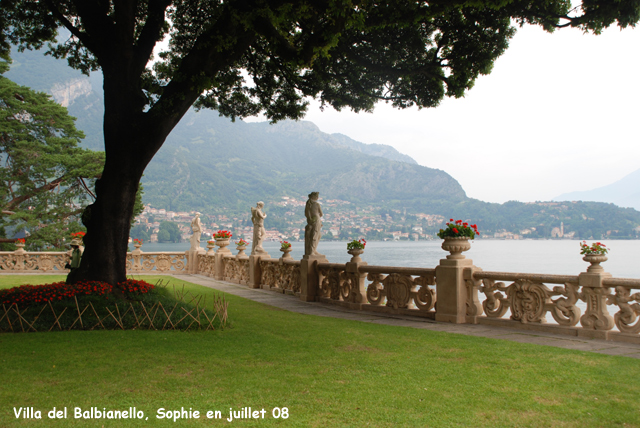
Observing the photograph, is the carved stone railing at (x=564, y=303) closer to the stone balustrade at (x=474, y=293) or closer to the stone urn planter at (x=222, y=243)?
the stone balustrade at (x=474, y=293)

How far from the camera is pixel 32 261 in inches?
968

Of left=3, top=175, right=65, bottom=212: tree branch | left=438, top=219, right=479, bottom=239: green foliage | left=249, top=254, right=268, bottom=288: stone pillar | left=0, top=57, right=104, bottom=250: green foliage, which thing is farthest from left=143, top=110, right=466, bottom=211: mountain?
left=438, top=219, right=479, bottom=239: green foliage

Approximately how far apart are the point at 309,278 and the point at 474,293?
5452 millimetres

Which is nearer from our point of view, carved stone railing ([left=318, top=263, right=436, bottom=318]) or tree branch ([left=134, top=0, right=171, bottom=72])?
carved stone railing ([left=318, top=263, right=436, bottom=318])

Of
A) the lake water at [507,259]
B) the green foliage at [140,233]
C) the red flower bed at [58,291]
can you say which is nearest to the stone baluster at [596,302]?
the red flower bed at [58,291]

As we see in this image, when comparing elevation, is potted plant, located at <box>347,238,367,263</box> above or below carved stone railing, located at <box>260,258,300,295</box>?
above

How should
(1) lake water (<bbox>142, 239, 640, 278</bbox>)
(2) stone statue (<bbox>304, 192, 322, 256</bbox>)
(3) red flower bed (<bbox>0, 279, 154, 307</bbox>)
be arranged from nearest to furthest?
(3) red flower bed (<bbox>0, 279, 154, 307</bbox>) → (2) stone statue (<bbox>304, 192, 322, 256</bbox>) → (1) lake water (<bbox>142, 239, 640, 278</bbox>)

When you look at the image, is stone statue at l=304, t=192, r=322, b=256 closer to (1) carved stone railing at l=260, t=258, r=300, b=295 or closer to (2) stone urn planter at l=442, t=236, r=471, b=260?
(1) carved stone railing at l=260, t=258, r=300, b=295

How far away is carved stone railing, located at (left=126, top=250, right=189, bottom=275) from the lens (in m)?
25.7

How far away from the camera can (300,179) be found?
116 metres

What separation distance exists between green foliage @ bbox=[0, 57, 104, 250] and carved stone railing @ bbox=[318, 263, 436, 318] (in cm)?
1937

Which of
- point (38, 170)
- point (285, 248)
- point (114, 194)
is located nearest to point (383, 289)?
point (285, 248)

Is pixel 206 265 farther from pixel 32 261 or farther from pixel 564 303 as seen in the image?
pixel 564 303

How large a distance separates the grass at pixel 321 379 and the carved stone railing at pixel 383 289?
8.15 feet
